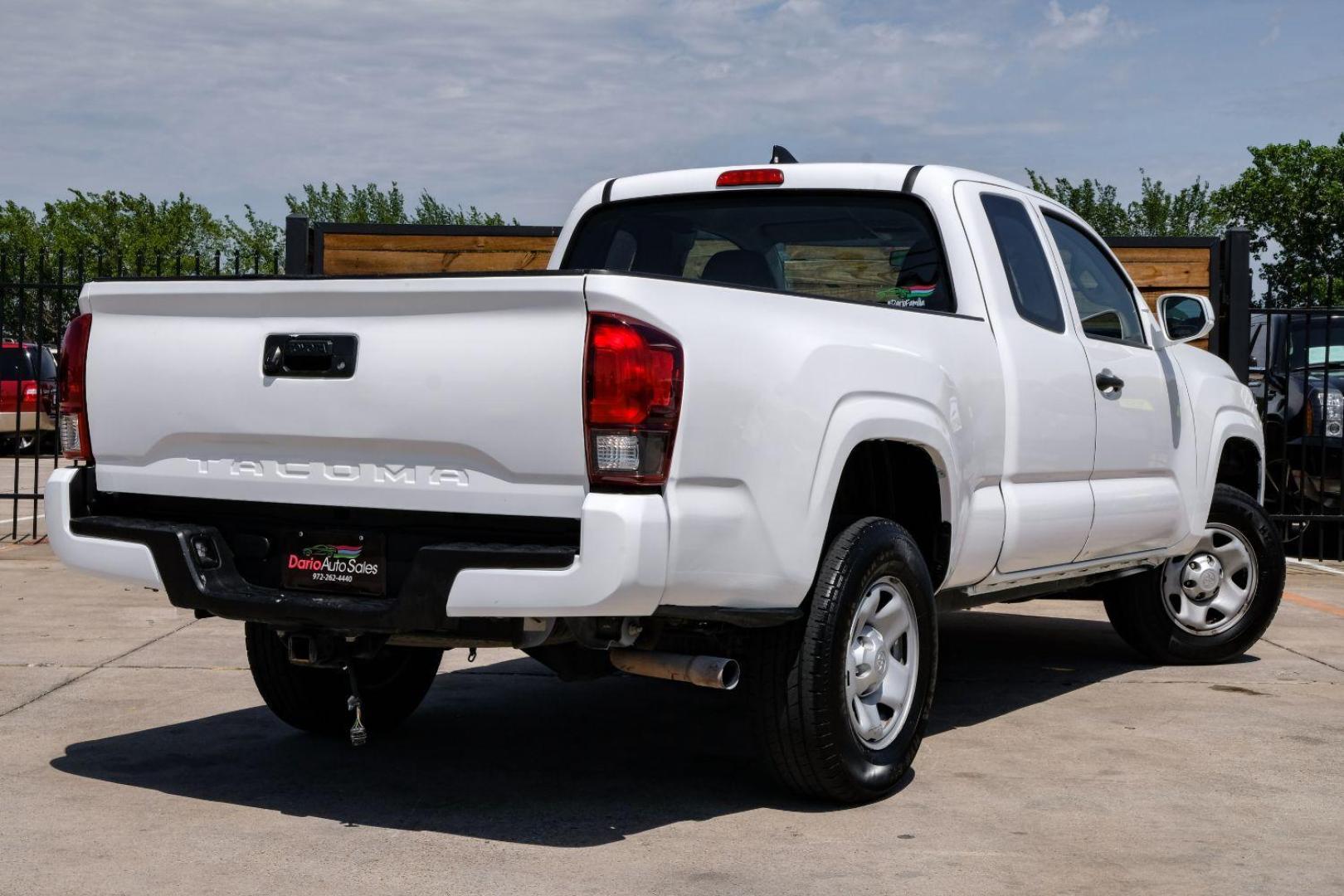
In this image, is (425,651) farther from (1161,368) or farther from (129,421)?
(1161,368)

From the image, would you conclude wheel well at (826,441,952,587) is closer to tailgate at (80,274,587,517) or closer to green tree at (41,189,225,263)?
tailgate at (80,274,587,517)

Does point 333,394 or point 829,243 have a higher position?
point 829,243

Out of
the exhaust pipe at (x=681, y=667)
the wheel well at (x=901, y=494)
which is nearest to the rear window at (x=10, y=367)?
the wheel well at (x=901, y=494)

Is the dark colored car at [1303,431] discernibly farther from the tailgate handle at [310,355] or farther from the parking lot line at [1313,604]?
the tailgate handle at [310,355]

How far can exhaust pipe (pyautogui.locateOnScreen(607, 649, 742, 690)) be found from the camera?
447 cm

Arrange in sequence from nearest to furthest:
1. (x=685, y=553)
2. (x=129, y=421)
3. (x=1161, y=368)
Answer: (x=685, y=553) < (x=129, y=421) < (x=1161, y=368)

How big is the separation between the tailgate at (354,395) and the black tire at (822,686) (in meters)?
0.89

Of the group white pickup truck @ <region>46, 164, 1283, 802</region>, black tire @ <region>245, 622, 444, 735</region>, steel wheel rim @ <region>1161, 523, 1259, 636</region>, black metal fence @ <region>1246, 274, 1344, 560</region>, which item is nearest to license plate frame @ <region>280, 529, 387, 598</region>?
white pickup truck @ <region>46, 164, 1283, 802</region>

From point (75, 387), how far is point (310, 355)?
948 mm

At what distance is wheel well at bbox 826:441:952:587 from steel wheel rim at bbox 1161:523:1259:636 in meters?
2.50

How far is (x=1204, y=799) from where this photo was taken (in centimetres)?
506

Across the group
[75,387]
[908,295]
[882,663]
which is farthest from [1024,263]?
[75,387]

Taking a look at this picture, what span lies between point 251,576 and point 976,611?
6247 mm

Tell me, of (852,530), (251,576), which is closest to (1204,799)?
(852,530)
